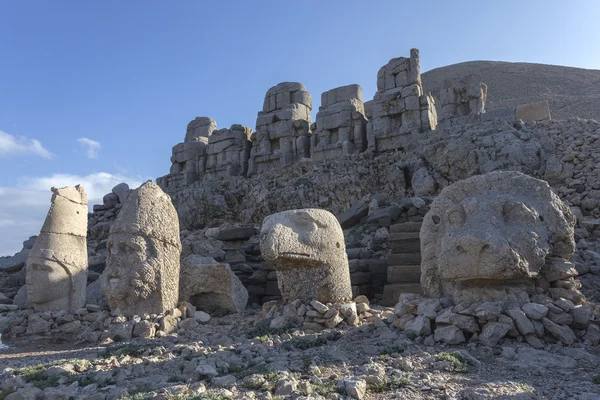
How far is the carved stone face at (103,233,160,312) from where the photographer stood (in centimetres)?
621

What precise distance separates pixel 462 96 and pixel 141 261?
13466 millimetres

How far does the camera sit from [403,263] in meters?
7.97

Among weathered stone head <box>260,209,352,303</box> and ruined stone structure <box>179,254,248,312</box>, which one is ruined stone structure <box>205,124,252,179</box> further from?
weathered stone head <box>260,209,352,303</box>

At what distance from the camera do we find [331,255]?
5.86m

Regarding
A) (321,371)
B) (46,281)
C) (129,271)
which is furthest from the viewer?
(46,281)

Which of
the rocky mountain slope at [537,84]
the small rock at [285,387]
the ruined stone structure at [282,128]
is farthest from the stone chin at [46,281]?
the rocky mountain slope at [537,84]

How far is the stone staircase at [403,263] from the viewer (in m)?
7.34

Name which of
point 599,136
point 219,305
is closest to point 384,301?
point 219,305

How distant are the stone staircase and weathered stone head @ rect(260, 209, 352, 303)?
66.0 inches

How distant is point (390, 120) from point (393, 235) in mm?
8785

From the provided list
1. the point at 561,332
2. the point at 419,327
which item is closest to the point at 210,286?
the point at 419,327

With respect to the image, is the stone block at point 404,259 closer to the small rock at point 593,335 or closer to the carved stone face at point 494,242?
the carved stone face at point 494,242

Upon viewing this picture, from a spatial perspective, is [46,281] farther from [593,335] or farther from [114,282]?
[593,335]

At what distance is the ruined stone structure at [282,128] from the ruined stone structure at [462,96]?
523 cm
